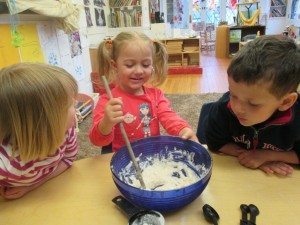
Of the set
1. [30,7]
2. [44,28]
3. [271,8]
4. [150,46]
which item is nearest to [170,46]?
[44,28]

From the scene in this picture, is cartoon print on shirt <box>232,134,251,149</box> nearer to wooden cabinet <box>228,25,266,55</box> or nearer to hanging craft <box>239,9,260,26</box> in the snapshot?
wooden cabinet <box>228,25,266,55</box>

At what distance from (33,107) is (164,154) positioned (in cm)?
36

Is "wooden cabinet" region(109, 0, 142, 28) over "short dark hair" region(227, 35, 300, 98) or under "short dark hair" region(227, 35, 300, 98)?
over

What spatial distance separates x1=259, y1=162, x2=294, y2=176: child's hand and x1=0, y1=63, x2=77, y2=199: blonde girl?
0.52 meters

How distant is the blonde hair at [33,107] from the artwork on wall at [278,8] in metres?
8.19

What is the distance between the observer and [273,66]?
651 millimetres

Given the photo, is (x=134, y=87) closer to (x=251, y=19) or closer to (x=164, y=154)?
(x=164, y=154)

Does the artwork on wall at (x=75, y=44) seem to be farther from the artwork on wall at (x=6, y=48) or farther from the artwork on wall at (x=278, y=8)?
the artwork on wall at (x=278, y=8)

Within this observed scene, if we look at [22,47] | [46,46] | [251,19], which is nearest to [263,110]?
[22,47]

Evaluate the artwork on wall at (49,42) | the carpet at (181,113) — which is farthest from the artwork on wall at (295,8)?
the artwork on wall at (49,42)

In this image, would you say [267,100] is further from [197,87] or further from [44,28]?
[197,87]

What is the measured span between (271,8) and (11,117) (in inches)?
328

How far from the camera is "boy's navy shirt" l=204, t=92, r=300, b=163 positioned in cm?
74

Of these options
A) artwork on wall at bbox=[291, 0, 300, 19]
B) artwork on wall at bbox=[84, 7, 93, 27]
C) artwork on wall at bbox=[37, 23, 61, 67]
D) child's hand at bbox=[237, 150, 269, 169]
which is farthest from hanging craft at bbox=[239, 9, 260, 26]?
child's hand at bbox=[237, 150, 269, 169]
